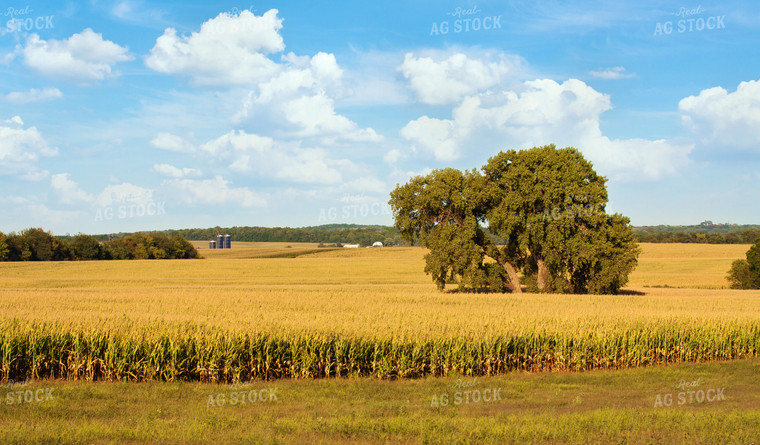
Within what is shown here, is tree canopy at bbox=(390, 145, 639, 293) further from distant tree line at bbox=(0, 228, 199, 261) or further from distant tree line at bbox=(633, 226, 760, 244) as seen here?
distant tree line at bbox=(633, 226, 760, 244)

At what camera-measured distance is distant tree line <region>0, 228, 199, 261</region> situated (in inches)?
3667

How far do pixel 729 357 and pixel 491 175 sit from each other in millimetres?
25268

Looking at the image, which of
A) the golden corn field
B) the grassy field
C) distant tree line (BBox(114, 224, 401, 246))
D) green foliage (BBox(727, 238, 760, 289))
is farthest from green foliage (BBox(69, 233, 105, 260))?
green foliage (BBox(727, 238, 760, 289))

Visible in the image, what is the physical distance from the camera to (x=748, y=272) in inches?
2153

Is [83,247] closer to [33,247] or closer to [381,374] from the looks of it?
[33,247]

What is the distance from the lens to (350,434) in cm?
990

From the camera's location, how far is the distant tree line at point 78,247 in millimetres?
93137

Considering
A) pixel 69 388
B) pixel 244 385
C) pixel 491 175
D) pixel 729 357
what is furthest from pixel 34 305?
pixel 491 175

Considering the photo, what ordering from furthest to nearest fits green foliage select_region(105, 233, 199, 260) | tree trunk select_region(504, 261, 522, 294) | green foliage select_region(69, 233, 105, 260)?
green foliage select_region(105, 233, 199, 260)
green foliage select_region(69, 233, 105, 260)
tree trunk select_region(504, 261, 522, 294)

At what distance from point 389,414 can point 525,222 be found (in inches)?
1214

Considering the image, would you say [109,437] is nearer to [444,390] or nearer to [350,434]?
[350,434]

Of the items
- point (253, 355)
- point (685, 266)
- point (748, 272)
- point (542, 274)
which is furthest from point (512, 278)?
point (685, 266)

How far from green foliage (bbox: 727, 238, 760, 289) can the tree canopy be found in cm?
2079

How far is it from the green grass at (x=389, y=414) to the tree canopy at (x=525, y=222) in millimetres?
24093
